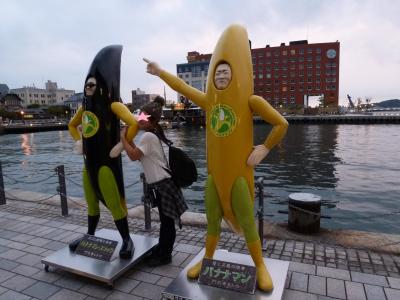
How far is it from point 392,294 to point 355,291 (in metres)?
0.39

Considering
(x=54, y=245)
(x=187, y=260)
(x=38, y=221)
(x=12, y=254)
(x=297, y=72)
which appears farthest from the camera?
(x=297, y=72)

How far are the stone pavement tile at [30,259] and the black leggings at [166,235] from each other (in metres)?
1.94

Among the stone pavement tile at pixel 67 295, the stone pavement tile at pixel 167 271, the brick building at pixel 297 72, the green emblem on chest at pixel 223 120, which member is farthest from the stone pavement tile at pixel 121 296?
the brick building at pixel 297 72

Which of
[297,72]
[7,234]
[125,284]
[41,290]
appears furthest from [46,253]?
[297,72]

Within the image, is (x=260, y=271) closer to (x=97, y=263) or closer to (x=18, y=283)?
(x=97, y=263)

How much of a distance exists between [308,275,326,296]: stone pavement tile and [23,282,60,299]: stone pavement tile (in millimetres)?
3142

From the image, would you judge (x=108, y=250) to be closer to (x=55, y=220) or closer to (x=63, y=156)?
(x=55, y=220)

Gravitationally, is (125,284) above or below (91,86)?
below

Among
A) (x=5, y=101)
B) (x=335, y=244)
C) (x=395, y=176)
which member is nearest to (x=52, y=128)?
(x=5, y=101)

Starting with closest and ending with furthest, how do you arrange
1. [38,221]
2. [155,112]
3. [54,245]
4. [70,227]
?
[155,112], [54,245], [70,227], [38,221]

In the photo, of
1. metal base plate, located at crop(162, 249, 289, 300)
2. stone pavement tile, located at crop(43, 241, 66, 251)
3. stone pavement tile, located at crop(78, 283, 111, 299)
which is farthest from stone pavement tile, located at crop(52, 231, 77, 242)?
metal base plate, located at crop(162, 249, 289, 300)

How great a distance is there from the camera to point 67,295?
3711 mm

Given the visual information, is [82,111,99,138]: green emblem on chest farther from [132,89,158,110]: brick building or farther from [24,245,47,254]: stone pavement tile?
[132,89,158,110]: brick building

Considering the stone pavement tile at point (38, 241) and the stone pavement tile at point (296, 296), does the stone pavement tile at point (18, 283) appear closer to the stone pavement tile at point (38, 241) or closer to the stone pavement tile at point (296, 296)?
the stone pavement tile at point (38, 241)
